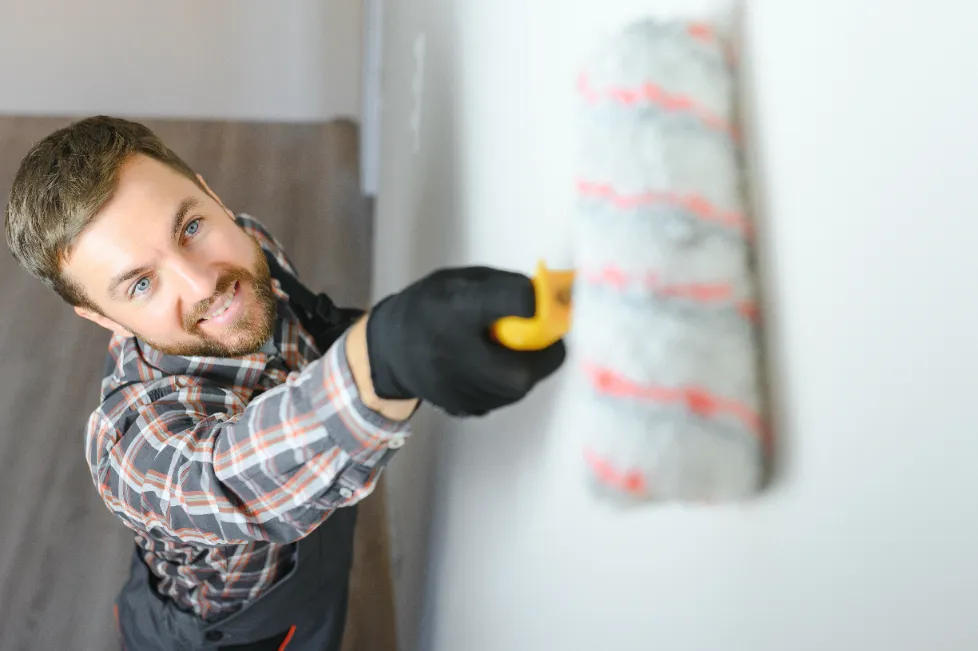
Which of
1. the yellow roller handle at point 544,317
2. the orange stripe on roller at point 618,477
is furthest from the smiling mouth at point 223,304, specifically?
the orange stripe on roller at point 618,477

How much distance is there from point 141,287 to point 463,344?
20.3 inches

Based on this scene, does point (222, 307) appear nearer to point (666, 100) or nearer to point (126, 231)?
point (126, 231)

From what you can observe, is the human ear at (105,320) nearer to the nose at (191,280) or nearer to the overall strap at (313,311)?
the nose at (191,280)

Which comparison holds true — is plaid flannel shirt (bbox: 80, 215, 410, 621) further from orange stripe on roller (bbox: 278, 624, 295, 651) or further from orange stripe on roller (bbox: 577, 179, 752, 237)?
orange stripe on roller (bbox: 577, 179, 752, 237)

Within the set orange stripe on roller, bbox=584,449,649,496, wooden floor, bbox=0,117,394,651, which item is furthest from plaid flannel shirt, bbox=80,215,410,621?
wooden floor, bbox=0,117,394,651

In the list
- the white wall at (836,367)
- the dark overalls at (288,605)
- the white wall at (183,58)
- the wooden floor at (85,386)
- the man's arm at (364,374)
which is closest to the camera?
the white wall at (836,367)

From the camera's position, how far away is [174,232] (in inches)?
30.7

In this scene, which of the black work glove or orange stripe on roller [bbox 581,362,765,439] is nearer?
orange stripe on roller [bbox 581,362,765,439]

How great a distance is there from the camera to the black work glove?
393mm

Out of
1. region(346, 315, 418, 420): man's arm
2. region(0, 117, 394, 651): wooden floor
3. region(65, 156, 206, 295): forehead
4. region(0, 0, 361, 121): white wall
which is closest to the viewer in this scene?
region(346, 315, 418, 420): man's arm

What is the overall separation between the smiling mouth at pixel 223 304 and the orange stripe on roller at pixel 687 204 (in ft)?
2.01

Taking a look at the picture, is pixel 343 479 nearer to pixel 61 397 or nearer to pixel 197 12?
pixel 61 397

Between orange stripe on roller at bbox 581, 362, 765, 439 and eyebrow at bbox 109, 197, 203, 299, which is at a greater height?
eyebrow at bbox 109, 197, 203, 299

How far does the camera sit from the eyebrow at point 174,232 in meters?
0.75
